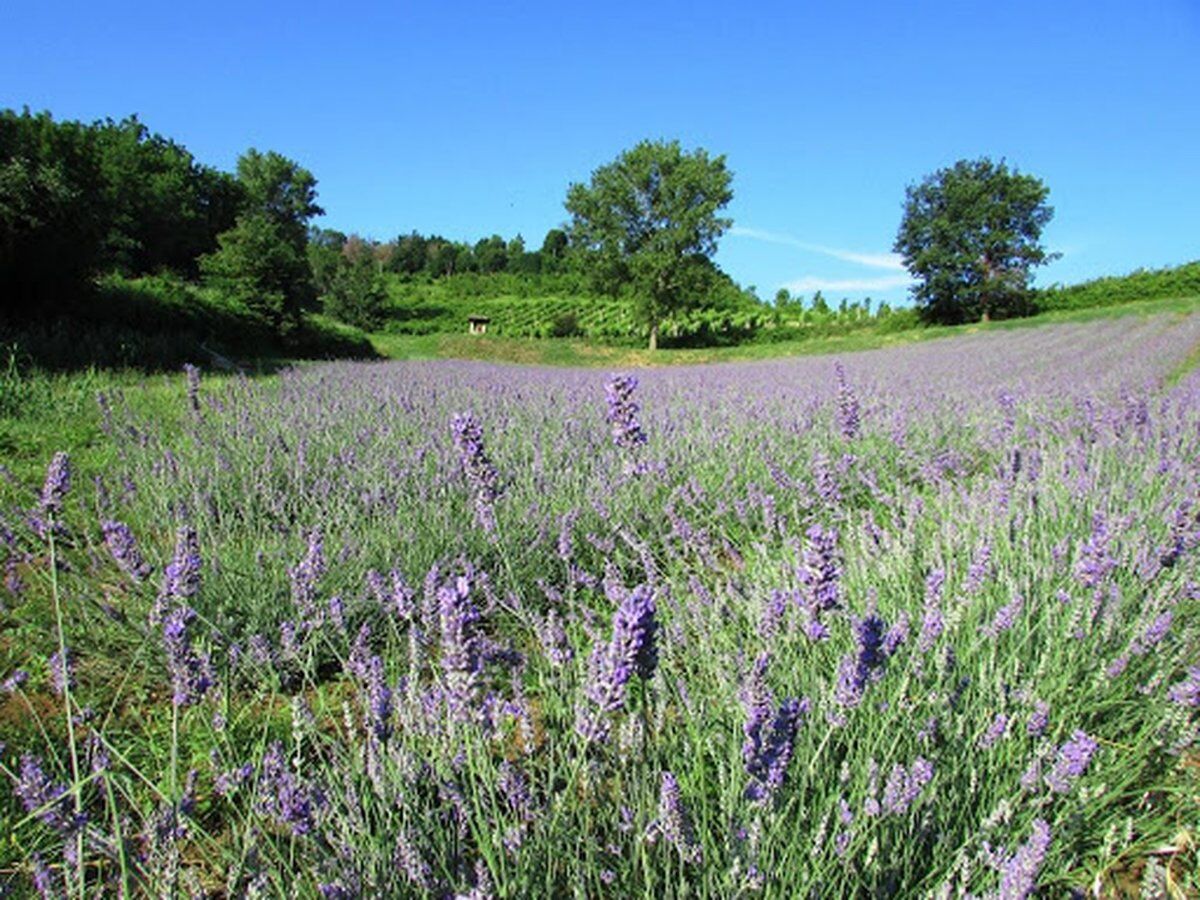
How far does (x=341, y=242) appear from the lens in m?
69.9

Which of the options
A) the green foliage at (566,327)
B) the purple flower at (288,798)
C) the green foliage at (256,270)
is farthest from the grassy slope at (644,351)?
the purple flower at (288,798)

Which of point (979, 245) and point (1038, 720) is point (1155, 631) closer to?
point (1038, 720)

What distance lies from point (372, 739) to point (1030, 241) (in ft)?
146

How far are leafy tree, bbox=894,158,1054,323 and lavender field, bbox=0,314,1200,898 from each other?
36.7 metres

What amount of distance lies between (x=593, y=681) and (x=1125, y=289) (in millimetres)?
44694

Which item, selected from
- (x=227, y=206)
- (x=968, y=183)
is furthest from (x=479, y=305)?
(x=968, y=183)

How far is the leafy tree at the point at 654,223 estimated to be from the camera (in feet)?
105

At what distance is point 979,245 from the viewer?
123ft

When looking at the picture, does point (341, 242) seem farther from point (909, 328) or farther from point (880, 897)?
point (880, 897)

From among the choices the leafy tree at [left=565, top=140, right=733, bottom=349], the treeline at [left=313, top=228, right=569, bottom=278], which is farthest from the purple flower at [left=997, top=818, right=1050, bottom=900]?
the treeline at [left=313, top=228, right=569, bottom=278]

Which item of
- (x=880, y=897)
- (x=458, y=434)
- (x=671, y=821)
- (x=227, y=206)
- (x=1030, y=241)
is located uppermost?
(x=227, y=206)

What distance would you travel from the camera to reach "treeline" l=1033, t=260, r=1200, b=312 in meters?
34.2

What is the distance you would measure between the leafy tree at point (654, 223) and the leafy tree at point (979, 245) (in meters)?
13.2

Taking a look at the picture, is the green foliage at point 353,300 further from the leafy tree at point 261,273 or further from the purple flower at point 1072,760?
the purple flower at point 1072,760
